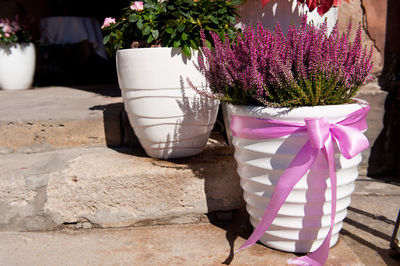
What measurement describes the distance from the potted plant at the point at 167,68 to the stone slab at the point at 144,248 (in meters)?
0.41

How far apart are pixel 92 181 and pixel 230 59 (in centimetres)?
82

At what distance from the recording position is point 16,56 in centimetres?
383

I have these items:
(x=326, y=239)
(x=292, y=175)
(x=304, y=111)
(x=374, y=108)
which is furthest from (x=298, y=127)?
(x=374, y=108)

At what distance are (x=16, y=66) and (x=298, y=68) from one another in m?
3.56

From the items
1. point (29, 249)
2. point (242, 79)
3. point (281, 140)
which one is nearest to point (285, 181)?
point (281, 140)

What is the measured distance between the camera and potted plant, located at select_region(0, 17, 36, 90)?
12.3ft

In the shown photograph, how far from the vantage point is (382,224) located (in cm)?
164

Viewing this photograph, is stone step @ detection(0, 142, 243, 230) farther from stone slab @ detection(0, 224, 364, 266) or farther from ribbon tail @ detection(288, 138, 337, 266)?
ribbon tail @ detection(288, 138, 337, 266)

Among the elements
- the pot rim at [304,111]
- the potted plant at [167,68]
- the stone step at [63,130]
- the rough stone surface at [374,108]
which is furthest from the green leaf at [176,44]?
the rough stone surface at [374,108]

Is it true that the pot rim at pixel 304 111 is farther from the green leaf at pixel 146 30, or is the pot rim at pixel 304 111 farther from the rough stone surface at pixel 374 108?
the rough stone surface at pixel 374 108

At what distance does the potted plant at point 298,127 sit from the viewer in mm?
1175

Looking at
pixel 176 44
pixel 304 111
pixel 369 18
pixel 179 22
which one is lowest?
pixel 304 111

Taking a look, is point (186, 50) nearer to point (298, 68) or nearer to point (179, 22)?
point (179, 22)

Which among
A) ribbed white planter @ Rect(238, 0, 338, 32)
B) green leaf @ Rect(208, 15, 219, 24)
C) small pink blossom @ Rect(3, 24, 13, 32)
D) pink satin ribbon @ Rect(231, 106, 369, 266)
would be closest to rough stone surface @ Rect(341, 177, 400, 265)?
pink satin ribbon @ Rect(231, 106, 369, 266)
